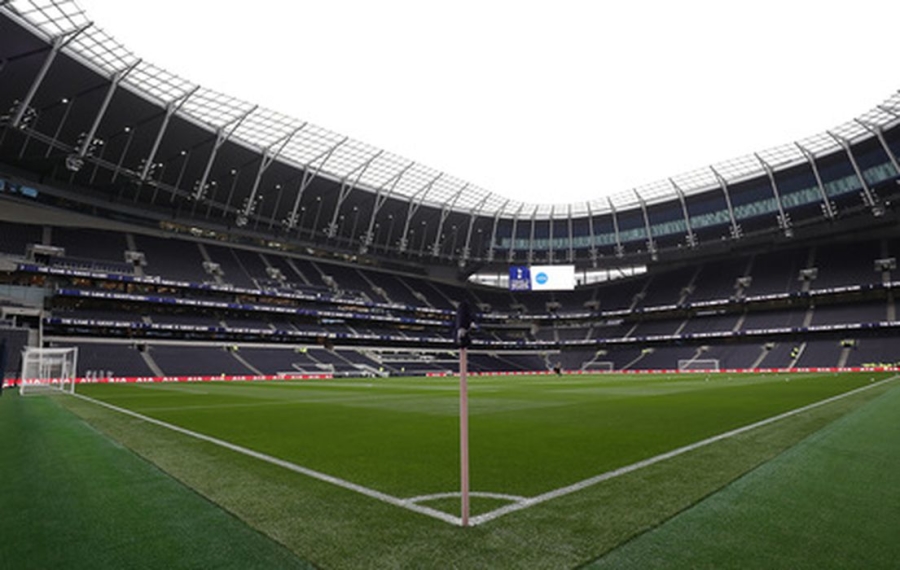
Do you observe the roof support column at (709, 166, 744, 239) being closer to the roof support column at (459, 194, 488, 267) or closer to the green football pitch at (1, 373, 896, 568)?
the roof support column at (459, 194, 488, 267)

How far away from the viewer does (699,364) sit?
6169cm

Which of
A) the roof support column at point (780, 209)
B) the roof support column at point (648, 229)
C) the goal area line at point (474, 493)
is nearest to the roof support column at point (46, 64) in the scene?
the goal area line at point (474, 493)

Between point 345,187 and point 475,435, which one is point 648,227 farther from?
point 475,435

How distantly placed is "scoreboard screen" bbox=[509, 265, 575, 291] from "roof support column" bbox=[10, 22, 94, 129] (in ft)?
151

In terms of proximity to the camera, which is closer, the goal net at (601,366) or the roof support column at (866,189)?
the roof support column at (866,189)

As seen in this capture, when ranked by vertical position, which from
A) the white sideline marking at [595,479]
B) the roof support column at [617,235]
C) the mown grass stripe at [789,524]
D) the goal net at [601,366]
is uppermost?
the roof support column at [617,235]

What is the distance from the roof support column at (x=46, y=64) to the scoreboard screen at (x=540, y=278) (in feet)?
151

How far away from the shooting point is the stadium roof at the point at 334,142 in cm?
3466

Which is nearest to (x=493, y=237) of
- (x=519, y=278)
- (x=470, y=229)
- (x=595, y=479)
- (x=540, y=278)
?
(x=470, y=229)

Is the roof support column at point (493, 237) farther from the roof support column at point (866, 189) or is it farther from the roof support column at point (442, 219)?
the roof support column at point (866, 189)

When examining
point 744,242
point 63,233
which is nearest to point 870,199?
point 744,242

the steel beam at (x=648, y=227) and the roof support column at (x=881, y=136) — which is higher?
the roof support column at (x=881, y=136)

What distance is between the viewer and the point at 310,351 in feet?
193

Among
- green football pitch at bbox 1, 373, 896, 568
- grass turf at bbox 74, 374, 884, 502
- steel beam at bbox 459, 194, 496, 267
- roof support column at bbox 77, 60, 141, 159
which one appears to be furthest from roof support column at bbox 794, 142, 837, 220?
roof support column at bbox 77, 60, 141, 159
